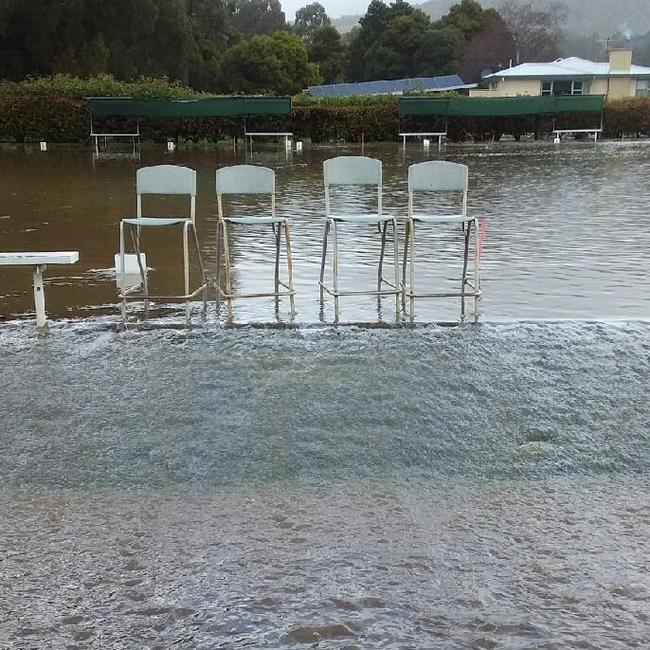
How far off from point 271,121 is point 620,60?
35.8 metres

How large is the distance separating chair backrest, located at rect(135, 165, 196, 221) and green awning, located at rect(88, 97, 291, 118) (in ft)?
57.3

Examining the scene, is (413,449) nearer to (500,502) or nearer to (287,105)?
(500,502)

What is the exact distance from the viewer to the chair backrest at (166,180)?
6398 mm

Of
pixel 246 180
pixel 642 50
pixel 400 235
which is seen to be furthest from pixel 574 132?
pixel 642 50

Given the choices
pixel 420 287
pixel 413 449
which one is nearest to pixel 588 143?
pixel 420 287

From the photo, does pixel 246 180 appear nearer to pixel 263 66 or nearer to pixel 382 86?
pixel 263 66

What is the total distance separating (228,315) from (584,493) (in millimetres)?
3308

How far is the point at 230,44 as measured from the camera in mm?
68438

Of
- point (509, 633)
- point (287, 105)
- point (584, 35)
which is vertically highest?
point (584, 35)

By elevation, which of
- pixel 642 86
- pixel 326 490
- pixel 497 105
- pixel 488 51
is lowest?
pixel 326 490

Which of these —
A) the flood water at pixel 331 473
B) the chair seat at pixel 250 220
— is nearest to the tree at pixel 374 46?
the flood water at pixel 331 473

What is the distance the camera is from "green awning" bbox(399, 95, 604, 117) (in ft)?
82.4

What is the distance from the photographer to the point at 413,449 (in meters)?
4.06

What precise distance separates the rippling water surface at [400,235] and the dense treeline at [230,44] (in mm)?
23010
